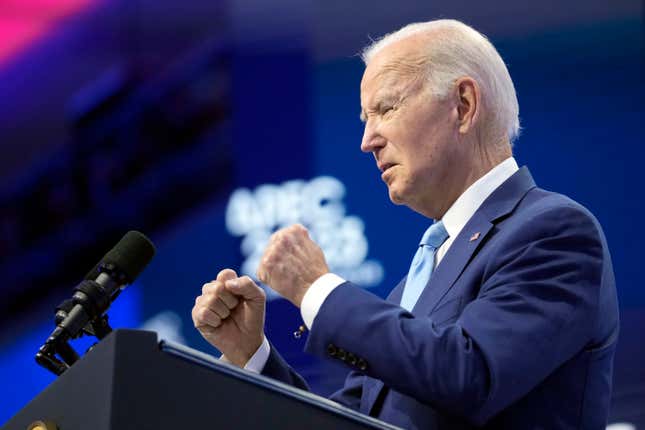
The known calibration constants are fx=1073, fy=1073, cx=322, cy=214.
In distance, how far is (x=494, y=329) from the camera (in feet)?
5.14

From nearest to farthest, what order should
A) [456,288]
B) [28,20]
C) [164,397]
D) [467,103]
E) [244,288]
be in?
[164,397]
[456,288]
[244,288]
[467,103]
[28,20]

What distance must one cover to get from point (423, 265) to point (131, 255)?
1.90ft

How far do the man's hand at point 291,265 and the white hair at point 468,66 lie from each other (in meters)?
A: 0.48

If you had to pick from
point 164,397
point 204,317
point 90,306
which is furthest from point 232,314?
point 164,397

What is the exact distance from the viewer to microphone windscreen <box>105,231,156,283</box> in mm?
1616

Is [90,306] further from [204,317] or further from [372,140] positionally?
[372,140]

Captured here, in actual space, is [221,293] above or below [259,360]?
above

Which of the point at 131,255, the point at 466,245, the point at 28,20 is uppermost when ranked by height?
the point at 28,20

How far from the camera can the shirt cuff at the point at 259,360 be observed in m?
2.00

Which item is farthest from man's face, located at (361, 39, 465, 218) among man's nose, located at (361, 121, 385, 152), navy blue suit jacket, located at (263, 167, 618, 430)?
navy blue suit jacket, located at (263, 167, 618, 430)

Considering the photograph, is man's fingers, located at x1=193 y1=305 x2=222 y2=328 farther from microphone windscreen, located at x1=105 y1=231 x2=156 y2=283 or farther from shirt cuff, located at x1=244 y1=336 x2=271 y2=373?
microphone windscreen, located at x1=105 y1=231 x2=156 y2=283

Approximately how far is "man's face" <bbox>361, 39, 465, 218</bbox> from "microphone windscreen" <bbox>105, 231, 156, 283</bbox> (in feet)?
1.63

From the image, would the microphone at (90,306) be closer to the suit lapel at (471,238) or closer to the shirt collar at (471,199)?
the suit lapel at (471,238)

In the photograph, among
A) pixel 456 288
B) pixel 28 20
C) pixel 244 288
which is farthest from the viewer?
pixel 28 20
